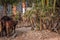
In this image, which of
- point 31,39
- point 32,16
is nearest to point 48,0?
point 32,16

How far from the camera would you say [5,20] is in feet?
23.5

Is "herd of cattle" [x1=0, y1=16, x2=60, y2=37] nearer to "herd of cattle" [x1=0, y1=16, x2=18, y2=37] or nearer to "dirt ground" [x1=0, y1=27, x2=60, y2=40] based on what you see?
"herd of cattle" [x1=0, y1=16, x2=18, y2=37]

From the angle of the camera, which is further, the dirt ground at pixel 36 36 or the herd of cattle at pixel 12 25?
the herd of cattle at pixel 12 25

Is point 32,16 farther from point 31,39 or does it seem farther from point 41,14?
point 31,39

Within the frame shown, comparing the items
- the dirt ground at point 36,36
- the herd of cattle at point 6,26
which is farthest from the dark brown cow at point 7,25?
the dirt ground at point 36,36

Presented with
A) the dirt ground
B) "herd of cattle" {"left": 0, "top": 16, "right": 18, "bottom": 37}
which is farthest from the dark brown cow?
the dirt ground

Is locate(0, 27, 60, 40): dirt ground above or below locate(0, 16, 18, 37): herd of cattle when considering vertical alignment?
below

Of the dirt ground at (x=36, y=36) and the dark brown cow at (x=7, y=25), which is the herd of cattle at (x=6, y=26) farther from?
the dirt ground at (x=36, y=36)

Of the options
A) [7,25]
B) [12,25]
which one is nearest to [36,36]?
[12,25]

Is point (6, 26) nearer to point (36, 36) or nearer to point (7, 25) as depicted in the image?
point (7, 25)

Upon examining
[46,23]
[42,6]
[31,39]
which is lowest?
[31,39]

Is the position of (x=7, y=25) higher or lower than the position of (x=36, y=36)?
higher

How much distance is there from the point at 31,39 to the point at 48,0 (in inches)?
60.2

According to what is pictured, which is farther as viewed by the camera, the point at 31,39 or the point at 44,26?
the point at 44,26
